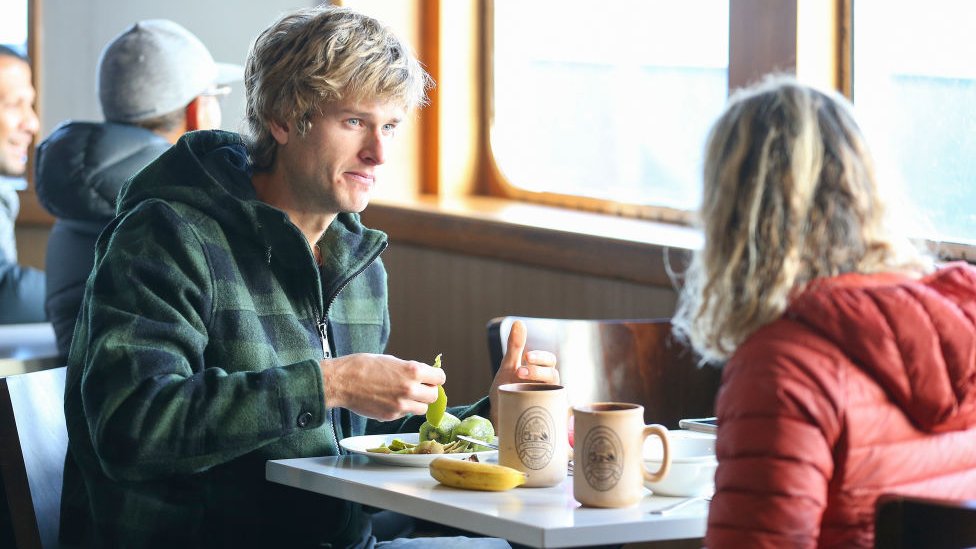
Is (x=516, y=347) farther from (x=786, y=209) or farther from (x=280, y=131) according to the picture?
(x=786, y=209)

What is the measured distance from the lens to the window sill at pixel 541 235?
317 centimetres

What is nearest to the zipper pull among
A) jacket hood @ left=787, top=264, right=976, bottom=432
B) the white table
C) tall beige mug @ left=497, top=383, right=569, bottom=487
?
the white table

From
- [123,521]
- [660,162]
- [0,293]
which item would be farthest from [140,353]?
[0,293]

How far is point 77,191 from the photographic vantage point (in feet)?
11.4

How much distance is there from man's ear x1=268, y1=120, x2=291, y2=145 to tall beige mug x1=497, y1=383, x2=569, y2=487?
650 mm

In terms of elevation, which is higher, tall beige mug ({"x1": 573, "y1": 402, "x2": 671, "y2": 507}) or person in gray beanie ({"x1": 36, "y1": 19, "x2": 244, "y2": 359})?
person in gray beanie ({"x1": 36, "y1": 19, "x2": 244, "y2": 359})

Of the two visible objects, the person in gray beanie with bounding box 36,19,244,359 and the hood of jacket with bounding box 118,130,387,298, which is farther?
the person in gray beanie with bounding box 36,19,244,359

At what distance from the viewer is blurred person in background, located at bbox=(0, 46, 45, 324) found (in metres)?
4.18

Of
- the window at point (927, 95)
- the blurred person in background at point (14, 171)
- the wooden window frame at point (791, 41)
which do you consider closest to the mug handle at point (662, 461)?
the window at point (927, 95)

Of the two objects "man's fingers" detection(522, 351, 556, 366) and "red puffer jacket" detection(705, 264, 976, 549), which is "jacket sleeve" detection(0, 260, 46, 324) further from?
"red puffer jacket" detection(705, 264, 976, 549)

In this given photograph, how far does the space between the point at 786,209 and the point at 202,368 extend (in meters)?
0.96

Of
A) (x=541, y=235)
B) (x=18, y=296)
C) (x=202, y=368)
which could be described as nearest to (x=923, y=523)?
(x=202, y=368)

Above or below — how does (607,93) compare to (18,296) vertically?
above

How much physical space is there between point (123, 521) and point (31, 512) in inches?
6.1
